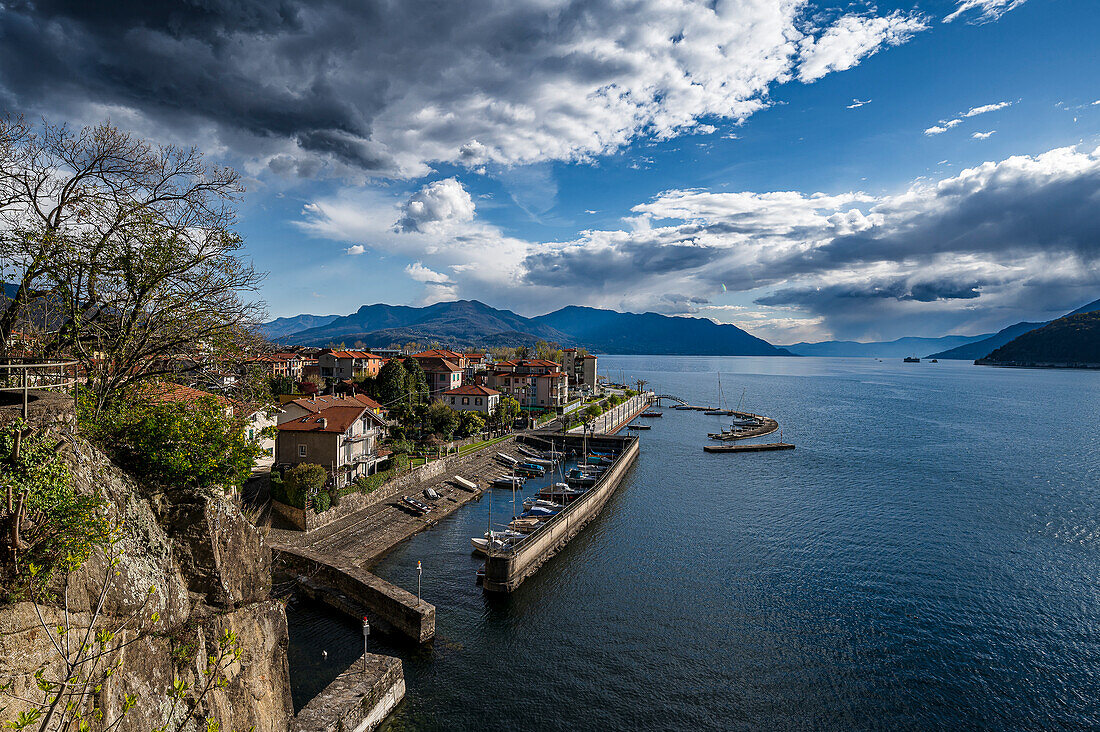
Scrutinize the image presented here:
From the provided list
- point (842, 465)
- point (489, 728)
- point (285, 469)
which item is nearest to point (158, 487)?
point (489, 728)

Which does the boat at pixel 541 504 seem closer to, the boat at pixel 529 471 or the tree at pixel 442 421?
the boat at pixel 529 471

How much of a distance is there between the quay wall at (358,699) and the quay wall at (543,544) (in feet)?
28.4

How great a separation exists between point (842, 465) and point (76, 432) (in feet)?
225

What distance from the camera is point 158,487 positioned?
10164 millimetres

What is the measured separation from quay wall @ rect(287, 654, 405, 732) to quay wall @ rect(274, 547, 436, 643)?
2.95m

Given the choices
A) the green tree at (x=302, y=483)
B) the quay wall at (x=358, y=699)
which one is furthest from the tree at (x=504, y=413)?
the quay wall at (x=358, y=699)

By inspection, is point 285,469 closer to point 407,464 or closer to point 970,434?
point 407,464

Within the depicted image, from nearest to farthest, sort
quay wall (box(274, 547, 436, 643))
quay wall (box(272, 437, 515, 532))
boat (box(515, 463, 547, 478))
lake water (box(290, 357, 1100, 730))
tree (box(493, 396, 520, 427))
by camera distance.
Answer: lake water (box(290, 357, 1100, 730)) < quay wall (box(274, 547, 436, 643)) < quay wall (box(272, 437, 515, 532)) < boat (box(515, 463, 547, 478)) < tree (box(493, 396, 520, 427))

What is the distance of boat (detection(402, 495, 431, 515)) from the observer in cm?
3934

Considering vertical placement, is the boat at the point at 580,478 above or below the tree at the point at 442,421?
below

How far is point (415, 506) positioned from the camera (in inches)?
1558

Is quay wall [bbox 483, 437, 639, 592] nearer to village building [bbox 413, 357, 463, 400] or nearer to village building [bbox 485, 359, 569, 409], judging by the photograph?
village building [bbox 413, 357, 463, 400]

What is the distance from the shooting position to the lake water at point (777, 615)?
66.7 feet

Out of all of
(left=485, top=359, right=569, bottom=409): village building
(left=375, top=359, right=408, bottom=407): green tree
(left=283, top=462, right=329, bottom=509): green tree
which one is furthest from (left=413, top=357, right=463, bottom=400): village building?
(left=283, top=462, right=329, bottom=509): green tree
